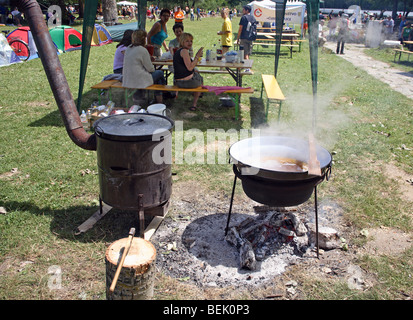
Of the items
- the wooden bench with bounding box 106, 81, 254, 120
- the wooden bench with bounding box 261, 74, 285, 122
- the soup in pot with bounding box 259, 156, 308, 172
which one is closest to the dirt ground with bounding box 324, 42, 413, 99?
the wooden bench with bounding box 261, 74, 285, 122

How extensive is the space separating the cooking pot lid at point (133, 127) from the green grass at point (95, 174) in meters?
1.18

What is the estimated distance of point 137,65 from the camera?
721 centimetres

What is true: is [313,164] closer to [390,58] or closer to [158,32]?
[158,32]

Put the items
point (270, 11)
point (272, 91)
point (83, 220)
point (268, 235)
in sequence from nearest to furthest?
point (268, 235) → point (83, 220) → point (272, 91) → point (270, 11)

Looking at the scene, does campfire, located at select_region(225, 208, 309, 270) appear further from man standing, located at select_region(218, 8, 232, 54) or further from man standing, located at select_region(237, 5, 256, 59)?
man standing, located at select_region(237, 5, 256, 59)

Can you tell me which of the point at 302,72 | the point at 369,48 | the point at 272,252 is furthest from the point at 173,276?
the point at 369,48

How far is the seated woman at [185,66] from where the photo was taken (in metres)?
7.18

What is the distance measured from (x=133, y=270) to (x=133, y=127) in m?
1.61

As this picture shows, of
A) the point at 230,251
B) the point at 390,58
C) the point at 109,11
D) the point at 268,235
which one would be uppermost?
the point at 109,11

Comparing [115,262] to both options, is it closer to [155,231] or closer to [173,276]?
[173,276]

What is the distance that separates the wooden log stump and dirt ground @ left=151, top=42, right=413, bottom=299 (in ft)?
1.99

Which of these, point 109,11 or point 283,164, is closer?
point 283,164

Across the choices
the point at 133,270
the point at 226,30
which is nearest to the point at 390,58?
the point at 226,30

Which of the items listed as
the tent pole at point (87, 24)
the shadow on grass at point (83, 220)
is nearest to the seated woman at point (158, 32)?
the tent pole at point (87, 24)
